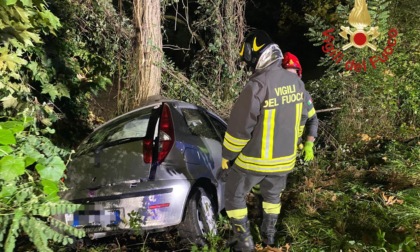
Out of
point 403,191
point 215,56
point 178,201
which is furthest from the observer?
point 215,56

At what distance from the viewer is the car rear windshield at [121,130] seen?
360cm

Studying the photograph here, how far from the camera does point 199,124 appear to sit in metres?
3.99

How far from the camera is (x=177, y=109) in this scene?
3723mm

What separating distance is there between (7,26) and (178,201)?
6.33 ft

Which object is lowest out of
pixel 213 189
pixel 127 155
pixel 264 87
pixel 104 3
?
pixel 213 189

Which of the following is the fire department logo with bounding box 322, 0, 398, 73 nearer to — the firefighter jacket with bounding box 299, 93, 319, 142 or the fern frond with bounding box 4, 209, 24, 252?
the firefighter jacket with bounding box 299, 93, 319, 142

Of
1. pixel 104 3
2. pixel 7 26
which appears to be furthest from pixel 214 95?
pixel 7 26

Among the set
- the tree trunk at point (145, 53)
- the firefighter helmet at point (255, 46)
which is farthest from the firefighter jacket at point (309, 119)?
the tree trunk at point (145, 53)

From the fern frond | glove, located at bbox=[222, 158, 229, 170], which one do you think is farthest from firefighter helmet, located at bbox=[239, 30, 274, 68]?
the fern frond

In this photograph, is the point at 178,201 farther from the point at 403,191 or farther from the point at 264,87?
the point at 403,191

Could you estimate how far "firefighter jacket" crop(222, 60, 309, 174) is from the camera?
2.84m

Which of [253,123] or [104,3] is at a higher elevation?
[104,3]

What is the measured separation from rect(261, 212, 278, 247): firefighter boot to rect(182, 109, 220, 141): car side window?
1.04 m

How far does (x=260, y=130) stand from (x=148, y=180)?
1.04 m
